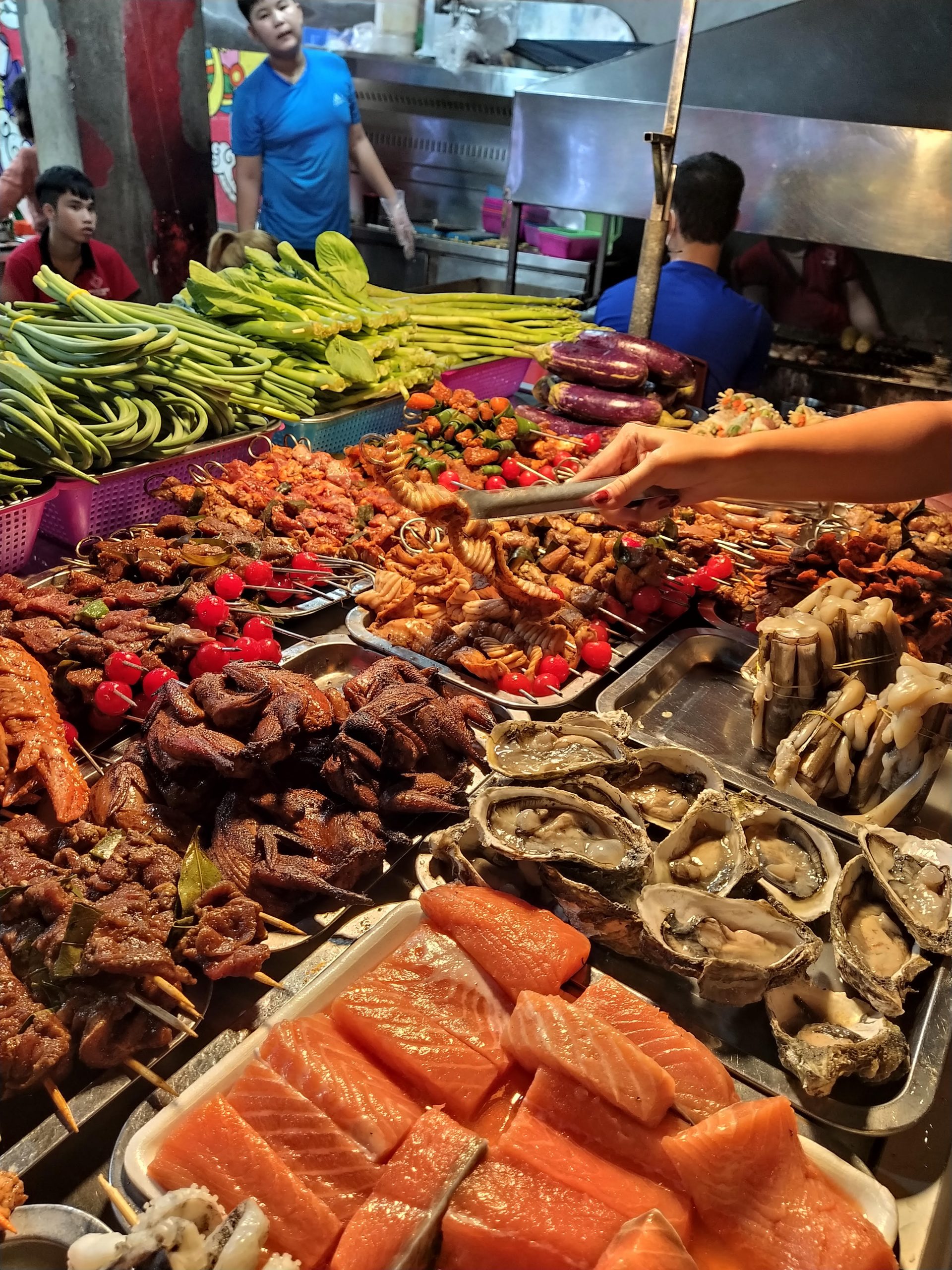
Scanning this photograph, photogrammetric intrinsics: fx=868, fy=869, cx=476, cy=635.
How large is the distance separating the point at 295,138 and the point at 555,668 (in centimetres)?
777

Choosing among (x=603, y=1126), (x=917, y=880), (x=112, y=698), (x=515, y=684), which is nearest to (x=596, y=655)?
(x=515, y=684)

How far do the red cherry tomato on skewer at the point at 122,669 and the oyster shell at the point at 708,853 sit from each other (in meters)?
1.70

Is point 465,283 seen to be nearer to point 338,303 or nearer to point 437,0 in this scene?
point 338,303

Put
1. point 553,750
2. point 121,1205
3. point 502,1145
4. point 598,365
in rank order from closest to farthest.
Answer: point 121,1205 → point 502,1145 → point 553,750 → point 598,365

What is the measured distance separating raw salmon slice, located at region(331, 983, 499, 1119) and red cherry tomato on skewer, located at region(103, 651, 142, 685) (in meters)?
1.34

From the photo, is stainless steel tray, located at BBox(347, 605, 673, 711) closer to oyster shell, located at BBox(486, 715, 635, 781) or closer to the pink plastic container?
oyster shell, located at BBox(486, 715, 635, 781)

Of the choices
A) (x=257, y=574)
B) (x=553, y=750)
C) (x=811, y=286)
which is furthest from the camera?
(x=811, y=286)

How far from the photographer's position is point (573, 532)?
3.93 metres

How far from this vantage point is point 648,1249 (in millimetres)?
1454

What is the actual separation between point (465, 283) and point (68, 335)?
4522mm

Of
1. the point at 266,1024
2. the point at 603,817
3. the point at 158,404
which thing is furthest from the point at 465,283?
the point at 266,1024

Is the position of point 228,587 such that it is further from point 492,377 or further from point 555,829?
point 492,377

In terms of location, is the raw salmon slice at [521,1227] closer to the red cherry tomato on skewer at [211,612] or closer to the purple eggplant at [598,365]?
the red cherry tomato on skewer at [211,612]

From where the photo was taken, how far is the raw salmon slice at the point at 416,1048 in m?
1.80
